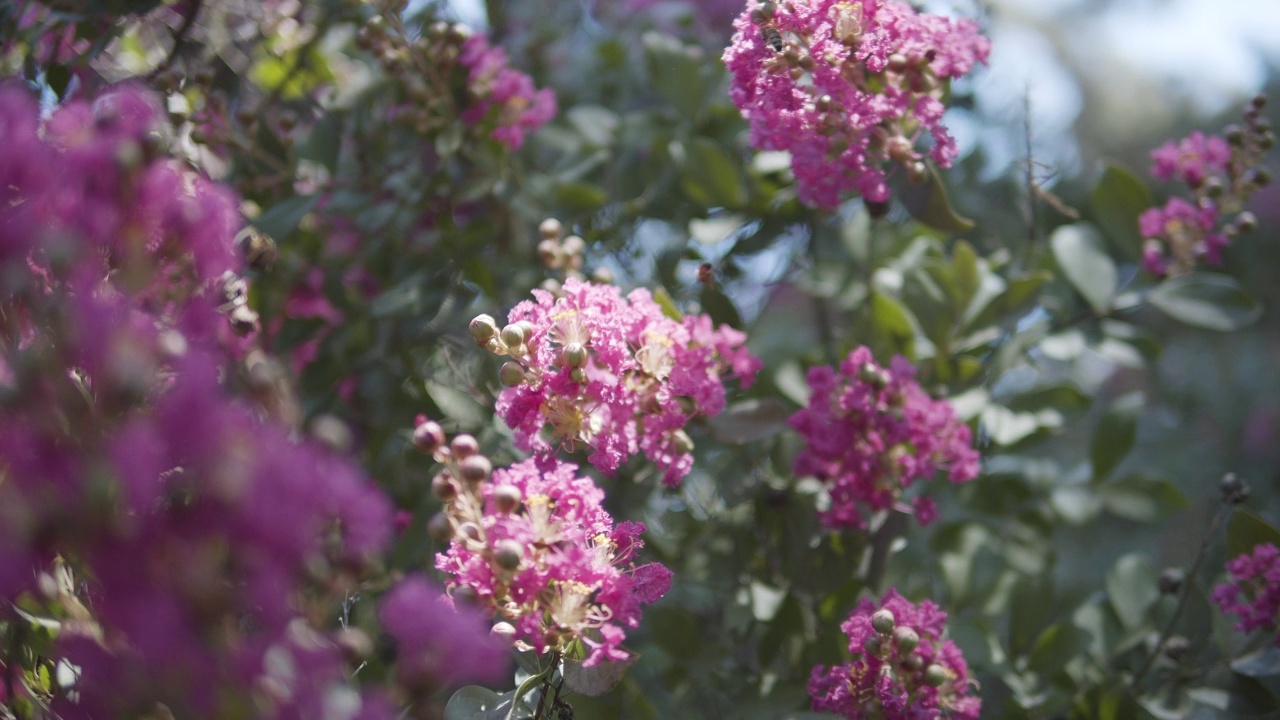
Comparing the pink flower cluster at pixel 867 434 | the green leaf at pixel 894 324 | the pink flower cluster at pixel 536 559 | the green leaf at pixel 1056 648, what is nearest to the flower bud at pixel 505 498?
the pink flower cluster at pixel 536 559

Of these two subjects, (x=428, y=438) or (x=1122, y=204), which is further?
(x=1122, y=204)

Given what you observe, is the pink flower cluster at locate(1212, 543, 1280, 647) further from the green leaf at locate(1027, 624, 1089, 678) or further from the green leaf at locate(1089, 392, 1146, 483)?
the green leaf at locate(1089, 392, 1146, 483)

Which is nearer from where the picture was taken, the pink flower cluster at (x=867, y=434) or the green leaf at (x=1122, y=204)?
the pink flower cluster at (x=867, y=434)

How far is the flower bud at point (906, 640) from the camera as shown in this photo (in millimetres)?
942

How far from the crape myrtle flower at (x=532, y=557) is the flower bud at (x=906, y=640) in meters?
0.25

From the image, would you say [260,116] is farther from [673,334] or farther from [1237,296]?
[1237,296]

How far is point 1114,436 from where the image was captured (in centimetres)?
157

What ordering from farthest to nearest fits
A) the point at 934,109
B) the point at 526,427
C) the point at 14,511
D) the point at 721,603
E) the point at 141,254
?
1. the point at 721,603
2. the point at 934,109
3. the point at 526,427
4. the point at 141,254
5. the point at 14,511

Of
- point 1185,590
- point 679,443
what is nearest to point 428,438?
point 679,443

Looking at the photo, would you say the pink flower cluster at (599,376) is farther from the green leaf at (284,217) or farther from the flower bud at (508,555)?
the green leaf at (284,217)

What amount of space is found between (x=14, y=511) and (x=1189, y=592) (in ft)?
4.21

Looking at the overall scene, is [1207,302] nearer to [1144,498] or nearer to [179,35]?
[1144,498]

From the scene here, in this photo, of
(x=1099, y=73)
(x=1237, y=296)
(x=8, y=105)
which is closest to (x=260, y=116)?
(x=8, y=105)

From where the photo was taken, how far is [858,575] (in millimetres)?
1246
